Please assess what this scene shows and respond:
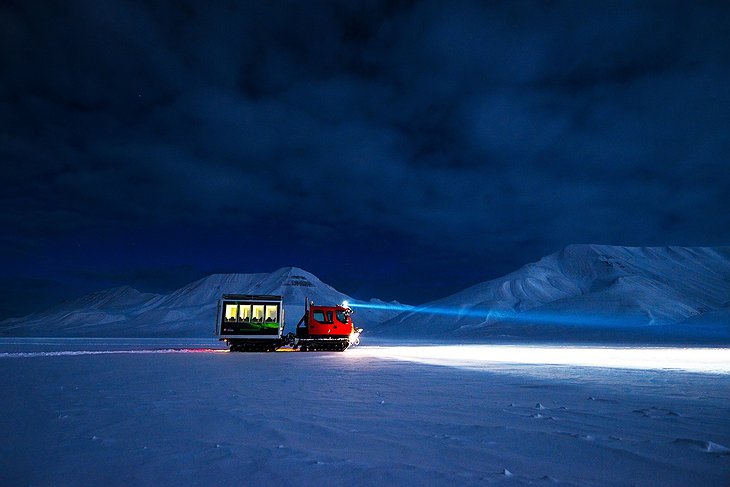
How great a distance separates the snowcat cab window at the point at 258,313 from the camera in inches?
1288

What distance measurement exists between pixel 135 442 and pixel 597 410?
8.18 meters

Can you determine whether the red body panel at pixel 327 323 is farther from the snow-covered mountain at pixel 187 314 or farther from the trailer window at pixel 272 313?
the snow-covered mountain at pixel 187 314

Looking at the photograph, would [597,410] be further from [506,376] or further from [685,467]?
[506,376]

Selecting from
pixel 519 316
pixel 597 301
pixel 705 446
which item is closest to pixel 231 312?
pixel 705 446

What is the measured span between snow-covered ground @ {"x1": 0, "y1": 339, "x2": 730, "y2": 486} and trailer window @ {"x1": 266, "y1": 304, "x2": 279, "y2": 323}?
67.0 ft

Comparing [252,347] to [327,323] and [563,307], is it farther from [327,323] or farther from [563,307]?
[563,307]

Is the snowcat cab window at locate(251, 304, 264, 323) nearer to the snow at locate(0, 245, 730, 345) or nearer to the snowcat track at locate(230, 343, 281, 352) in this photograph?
the snowcat track at locate(230, 343, 281, 352)

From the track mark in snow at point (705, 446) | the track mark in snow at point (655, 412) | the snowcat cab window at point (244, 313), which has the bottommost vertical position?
the track mark in snow at point (705, 446)

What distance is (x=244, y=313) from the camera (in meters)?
32.7

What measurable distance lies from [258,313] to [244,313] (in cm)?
100

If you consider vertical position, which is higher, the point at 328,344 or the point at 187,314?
the point at 187,314

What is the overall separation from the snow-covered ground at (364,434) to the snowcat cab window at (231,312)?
65.5 ft

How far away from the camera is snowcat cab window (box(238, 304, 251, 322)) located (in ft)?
107

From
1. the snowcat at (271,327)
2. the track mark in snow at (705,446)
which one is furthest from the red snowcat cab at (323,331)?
the track mark in snow at (705,446)
